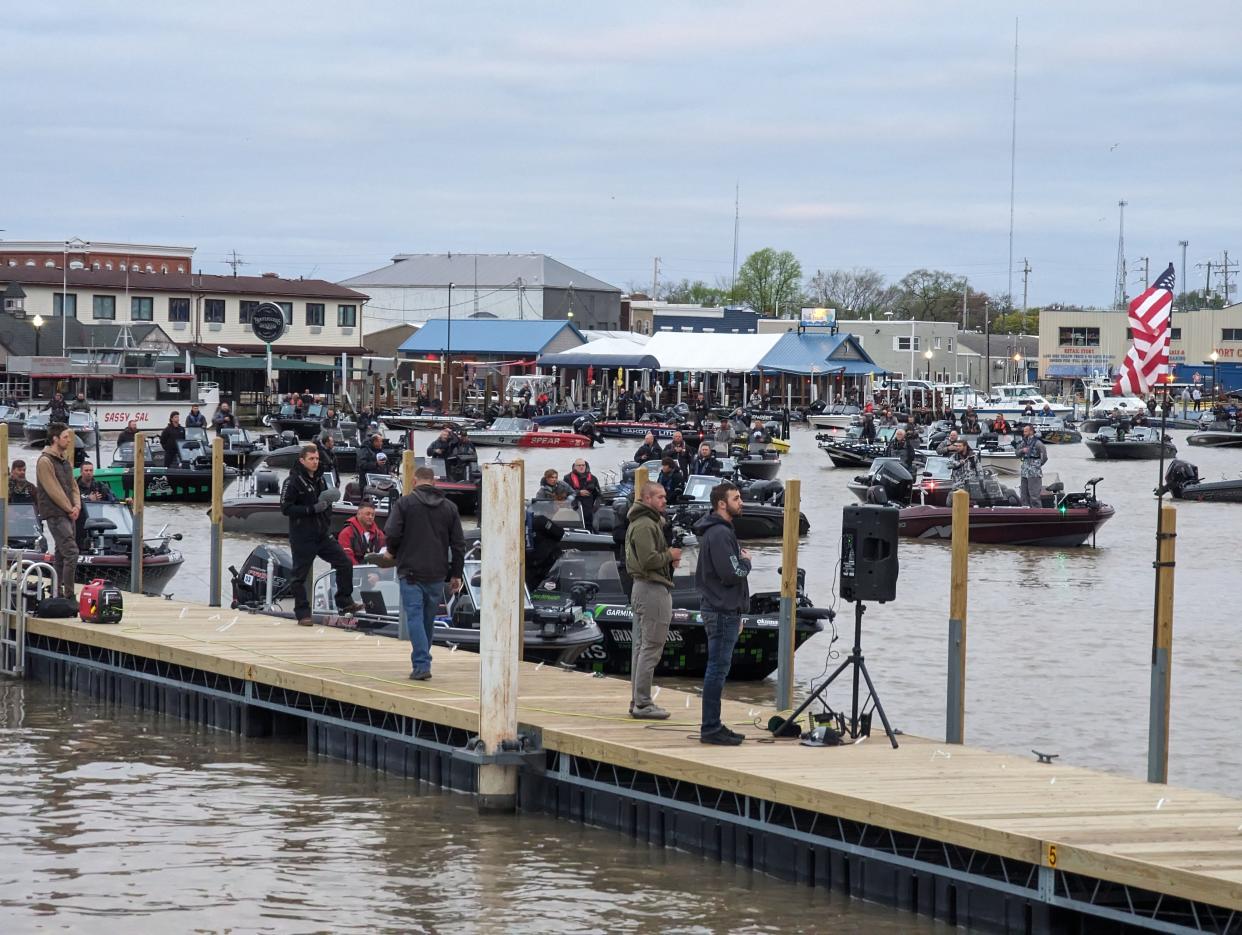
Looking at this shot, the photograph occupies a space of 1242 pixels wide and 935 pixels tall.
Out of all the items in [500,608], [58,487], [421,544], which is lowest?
[500,608]

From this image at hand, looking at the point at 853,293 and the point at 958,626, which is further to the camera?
the point at 853,293

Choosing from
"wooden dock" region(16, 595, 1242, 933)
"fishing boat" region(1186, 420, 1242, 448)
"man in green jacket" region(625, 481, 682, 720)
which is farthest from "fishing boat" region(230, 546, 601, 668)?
"fishing boat" region(1186, 420, 1242, 448)

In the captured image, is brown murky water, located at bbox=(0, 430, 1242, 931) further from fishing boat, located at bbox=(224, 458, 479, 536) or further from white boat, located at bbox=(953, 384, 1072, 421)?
white boat, located at bbox=(953, 384, 1072, 421)

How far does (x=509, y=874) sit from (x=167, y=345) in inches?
2784

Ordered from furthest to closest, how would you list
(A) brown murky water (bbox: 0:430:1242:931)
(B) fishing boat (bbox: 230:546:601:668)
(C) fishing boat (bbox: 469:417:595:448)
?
(C) fishing boat (bbox: 469:417:595:448), (B) fishing boat (bbox: 230:546:601:668), (A) brown murky water (bbox: 0:430:1242:931)

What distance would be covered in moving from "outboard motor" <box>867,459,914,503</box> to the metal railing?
23.8m

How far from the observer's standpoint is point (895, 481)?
40094mm

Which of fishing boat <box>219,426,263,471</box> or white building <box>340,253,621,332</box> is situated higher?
white building <box>340,253,621,332</box>

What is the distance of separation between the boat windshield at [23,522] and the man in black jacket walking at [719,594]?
1371 centimetres

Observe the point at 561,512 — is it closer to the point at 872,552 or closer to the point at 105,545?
the point at 105,545

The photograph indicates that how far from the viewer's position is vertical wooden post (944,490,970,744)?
1310cm

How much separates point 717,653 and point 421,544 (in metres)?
3.22

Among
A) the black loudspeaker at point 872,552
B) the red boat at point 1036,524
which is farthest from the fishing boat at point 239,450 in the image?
the black loudspeaker at point 872,552

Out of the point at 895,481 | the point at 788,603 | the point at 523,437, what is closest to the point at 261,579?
the point at 788,603
